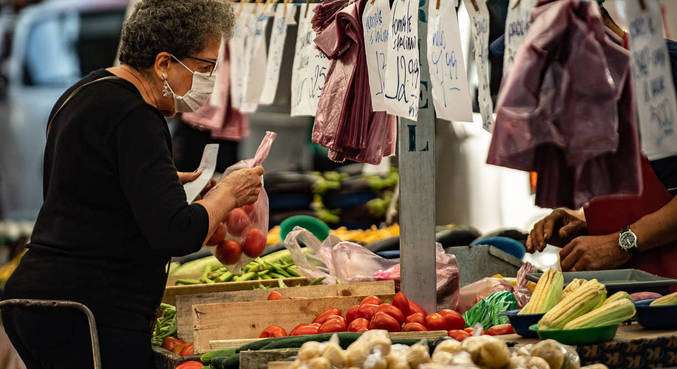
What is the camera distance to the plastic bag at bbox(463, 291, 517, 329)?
3.85 m

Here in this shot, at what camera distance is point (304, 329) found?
3.69 m

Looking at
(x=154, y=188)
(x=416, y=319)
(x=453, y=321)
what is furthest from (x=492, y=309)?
(x=154, y=188)

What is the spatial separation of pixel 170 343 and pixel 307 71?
56.6 inches

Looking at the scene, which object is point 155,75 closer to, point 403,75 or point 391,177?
point 403,75

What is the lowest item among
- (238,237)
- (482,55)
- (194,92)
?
(238,237)

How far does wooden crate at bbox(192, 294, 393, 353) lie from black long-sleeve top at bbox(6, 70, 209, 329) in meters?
0.20

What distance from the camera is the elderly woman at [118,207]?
3531 millimetres

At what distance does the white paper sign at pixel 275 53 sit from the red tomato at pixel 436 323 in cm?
210

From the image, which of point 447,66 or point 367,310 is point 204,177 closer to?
point 367,310

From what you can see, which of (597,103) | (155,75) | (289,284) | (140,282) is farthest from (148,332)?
(597,103)

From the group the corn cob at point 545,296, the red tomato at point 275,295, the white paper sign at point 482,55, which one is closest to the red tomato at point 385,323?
the corn cob at point 545,296

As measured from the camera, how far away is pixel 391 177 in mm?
8125

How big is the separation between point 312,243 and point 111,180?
147 centimetres

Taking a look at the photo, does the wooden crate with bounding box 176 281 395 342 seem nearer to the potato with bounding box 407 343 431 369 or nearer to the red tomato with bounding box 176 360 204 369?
the red tomato with bounding box 176 360 204 369
